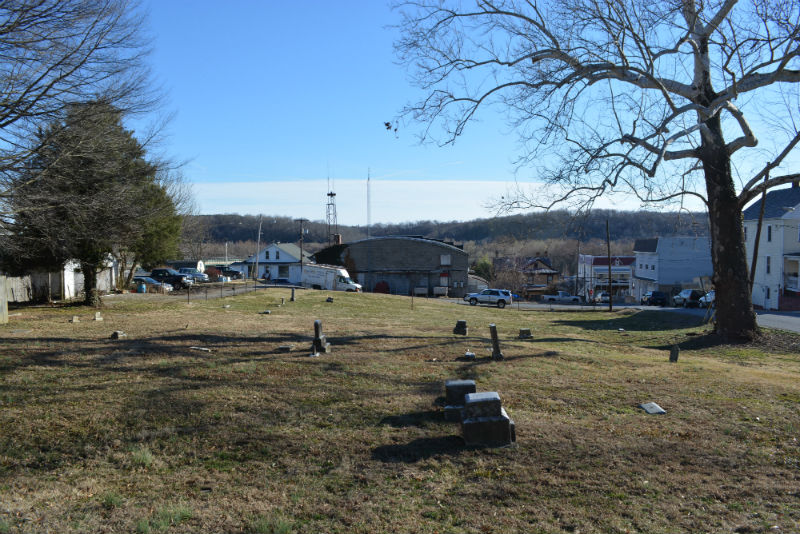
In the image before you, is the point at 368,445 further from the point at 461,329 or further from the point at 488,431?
the point at 461,329

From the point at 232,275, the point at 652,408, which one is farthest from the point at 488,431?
the point at 232,275

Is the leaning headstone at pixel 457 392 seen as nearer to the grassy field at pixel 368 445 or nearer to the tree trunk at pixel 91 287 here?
the grassy field at pixel 368 445

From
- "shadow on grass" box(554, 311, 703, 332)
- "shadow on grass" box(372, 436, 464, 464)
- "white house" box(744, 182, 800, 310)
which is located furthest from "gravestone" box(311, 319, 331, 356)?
"white house" box(744, 182, 800, 310)

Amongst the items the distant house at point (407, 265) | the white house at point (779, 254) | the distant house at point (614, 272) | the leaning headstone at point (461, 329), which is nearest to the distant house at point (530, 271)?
the distant house at point (614, 272)

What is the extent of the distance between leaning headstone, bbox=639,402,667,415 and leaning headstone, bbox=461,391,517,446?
283cm

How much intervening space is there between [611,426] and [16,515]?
6.77 meters

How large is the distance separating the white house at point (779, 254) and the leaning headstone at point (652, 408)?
39.2 metres

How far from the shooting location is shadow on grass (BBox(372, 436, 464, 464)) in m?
5.92

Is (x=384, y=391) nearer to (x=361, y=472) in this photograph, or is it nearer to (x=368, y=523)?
(x=361, y=472)

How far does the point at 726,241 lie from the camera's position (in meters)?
16.2

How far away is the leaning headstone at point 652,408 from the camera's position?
7.83m

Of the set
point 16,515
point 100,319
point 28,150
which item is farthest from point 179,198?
point 16,515

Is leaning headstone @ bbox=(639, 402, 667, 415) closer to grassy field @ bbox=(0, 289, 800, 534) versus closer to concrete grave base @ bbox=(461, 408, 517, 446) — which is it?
grassy field @ bbox=(0, 289, 800, 534)

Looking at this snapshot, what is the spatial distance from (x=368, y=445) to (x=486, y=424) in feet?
4.71
